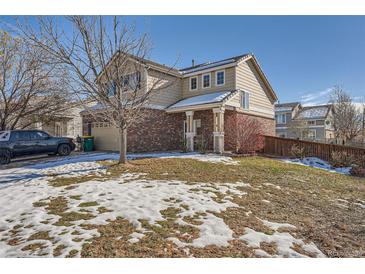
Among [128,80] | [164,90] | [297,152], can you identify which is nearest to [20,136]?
[128,80]

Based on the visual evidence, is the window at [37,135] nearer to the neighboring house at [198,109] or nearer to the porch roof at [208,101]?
the neighboring house at [198,109]

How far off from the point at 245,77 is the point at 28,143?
1525cm

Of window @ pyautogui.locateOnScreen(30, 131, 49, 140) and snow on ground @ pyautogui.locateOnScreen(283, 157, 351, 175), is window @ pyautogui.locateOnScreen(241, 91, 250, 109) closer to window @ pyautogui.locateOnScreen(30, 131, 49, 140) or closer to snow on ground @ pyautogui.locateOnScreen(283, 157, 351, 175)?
snow on ground @ pyautogui.locateOnScreen(283, 157, 351, 175)

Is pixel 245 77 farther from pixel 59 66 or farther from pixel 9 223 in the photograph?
pixel 9 223

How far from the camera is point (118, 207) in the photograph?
4.49 m

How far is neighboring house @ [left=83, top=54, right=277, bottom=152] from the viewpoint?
1395 centimetres

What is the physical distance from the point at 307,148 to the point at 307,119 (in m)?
27.6

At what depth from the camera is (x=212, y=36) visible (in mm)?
9273

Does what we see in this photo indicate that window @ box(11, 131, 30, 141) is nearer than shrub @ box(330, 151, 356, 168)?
Yes

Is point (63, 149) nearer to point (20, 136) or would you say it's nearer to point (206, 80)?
point (20, 136)

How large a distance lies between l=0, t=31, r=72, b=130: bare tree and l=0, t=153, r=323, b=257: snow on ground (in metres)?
7.77

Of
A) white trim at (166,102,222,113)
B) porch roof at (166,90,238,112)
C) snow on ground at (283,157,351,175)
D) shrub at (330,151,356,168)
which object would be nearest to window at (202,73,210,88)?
porch roof at (166,90,238,112)

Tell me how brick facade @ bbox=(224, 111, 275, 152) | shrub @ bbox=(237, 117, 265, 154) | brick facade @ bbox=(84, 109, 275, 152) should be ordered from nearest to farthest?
shrub @ bbox=(237, 117, 265, 154)
brick facade @ bbox=(224, 111, 275, 152)
brick facade @ bbox=(84, 109, 275, 152)

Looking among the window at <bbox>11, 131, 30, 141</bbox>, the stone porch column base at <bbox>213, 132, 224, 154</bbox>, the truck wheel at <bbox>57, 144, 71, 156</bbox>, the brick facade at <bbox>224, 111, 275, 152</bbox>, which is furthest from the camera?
the brick facade at <bbox>224, 111, 275, 152</bbox>
